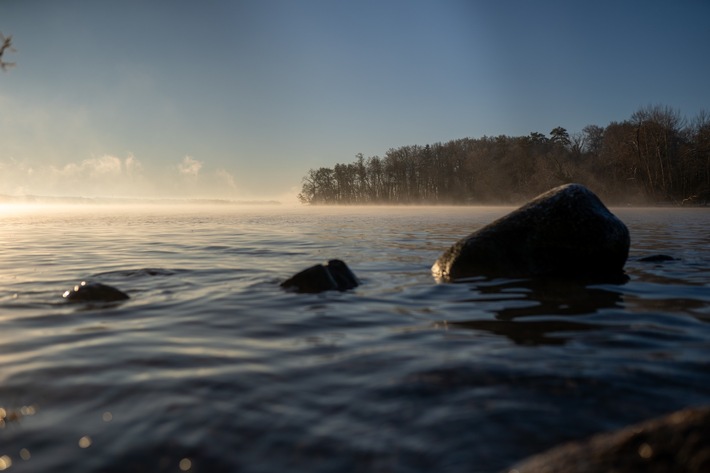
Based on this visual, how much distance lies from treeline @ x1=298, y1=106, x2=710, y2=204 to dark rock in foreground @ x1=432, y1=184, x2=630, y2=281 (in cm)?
5369

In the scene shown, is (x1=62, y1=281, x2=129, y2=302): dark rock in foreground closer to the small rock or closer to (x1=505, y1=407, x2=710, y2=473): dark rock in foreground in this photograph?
(x1=505, y1=407, x2=710, y2=473): dark rock in foreground

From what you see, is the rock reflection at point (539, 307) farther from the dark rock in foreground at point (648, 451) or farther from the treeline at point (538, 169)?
the treeline at point (538, 169)

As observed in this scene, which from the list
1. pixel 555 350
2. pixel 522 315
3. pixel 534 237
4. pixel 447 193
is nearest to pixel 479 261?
pixel 534 237

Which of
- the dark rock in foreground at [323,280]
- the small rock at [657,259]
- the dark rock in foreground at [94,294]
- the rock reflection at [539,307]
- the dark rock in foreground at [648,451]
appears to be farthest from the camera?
the small rock at [657,259]

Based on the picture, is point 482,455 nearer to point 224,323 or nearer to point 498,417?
point 498,417

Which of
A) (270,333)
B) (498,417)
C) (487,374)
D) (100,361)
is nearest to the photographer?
(498,417)

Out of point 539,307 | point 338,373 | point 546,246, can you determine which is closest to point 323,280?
point 539,307

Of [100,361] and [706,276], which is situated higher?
[100,361]

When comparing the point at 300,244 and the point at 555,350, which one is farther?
the point at 300,244

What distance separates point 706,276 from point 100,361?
28.9 feet

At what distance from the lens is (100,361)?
382 centimetres

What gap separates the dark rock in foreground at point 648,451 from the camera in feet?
5.85

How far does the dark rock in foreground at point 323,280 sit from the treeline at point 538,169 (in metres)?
57.4

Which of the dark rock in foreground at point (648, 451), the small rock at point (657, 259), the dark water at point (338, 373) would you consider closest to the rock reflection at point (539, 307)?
Result: the dark water at point (338, 373)
